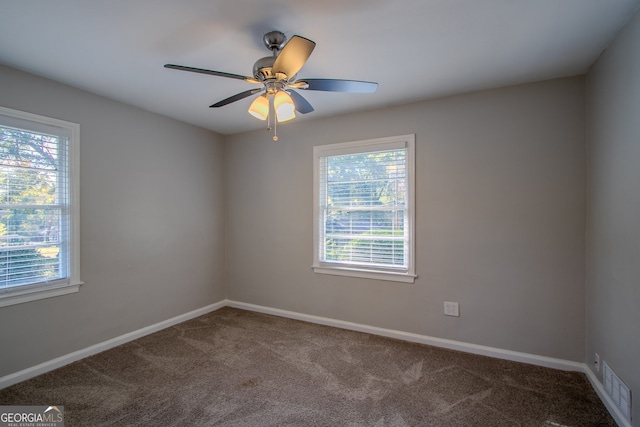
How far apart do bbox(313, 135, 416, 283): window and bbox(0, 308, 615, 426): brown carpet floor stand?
84 centimetres

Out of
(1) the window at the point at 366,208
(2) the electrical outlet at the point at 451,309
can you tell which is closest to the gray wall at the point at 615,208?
(2) the electrical outlet at the point at 451,309

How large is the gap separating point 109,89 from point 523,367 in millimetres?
4397

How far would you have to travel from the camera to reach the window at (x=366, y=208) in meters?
3.17

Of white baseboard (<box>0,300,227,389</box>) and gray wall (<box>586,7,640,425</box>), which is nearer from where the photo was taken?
gray wall (<box>586,7,640,425</box>)

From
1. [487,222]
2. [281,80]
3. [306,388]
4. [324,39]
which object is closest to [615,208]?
[487,222]

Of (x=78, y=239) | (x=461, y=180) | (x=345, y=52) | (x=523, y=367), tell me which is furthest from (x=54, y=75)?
(x=523, y=367)

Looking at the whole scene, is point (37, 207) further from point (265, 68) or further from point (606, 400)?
point (606, 400)

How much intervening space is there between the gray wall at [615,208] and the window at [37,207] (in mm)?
4145

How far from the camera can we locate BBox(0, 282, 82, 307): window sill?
2.37m

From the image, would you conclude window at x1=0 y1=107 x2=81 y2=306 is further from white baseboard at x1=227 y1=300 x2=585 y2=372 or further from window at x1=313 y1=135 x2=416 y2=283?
window at x1=313 y1=135 x2=416 y2=283

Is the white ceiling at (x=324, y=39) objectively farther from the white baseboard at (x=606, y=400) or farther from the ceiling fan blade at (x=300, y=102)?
the white baseboard at (x=606, y=400)

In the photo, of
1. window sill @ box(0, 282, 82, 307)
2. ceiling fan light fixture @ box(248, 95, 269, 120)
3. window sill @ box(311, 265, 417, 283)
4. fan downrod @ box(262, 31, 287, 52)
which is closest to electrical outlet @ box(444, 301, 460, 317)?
window sill @ box(311, 265, 417, 283)

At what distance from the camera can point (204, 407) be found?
209cm

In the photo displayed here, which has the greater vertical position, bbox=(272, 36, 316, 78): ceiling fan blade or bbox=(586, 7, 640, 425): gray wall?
bbox=(272, 36, 316, 78): ceiling fan blade
